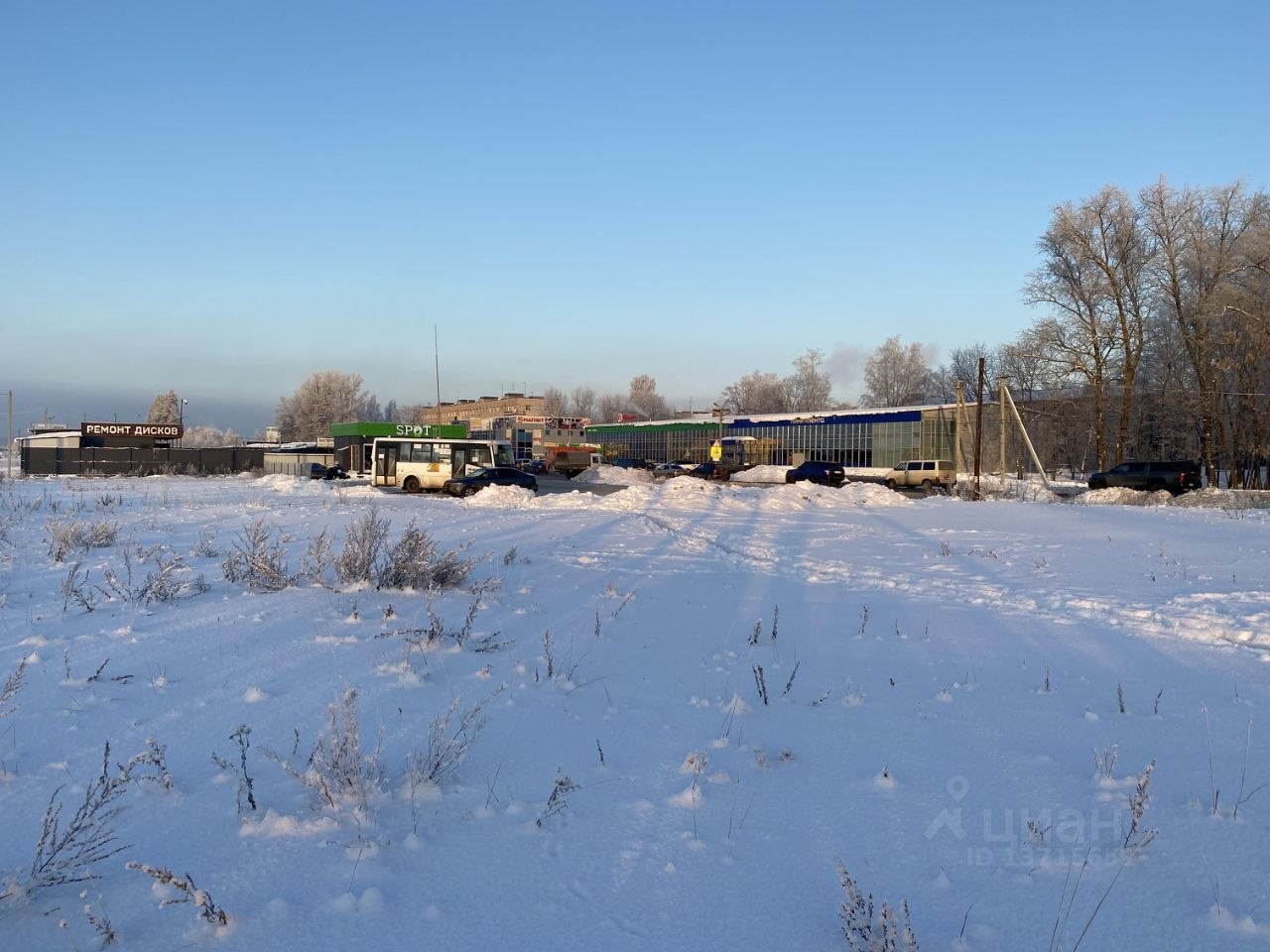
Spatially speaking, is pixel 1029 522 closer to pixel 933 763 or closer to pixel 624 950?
pixel 933 763

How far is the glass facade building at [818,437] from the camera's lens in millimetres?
61438

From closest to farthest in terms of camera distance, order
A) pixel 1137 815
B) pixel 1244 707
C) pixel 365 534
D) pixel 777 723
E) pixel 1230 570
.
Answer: pixel 1137 815 → pixel 777 723 → pixel 1244 707 → pixel 365 534 → pixel 1230 570

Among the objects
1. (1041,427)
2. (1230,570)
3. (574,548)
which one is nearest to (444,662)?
(574,548)

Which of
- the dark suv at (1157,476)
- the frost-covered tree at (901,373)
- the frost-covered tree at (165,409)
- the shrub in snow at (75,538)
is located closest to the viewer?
the shrub in snow at (75,538)

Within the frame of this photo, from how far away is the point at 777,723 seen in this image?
5.21 metres

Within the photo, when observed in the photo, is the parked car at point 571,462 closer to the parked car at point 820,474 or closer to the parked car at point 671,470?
the parked car at point 671,470

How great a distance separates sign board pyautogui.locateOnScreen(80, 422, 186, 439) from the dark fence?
8113 millimetres

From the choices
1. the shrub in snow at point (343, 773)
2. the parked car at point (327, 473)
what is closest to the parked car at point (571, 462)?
the parked car at point (327, 473)

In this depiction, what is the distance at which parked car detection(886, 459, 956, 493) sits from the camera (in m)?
43.8

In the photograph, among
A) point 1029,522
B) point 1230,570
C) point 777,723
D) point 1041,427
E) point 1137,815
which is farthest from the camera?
point 1041,427

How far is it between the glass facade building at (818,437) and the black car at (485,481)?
36.9 meters

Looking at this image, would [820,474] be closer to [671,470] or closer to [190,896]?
[671,470]

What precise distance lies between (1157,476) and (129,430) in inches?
2983

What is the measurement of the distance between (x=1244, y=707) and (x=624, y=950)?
5061 millimetres
